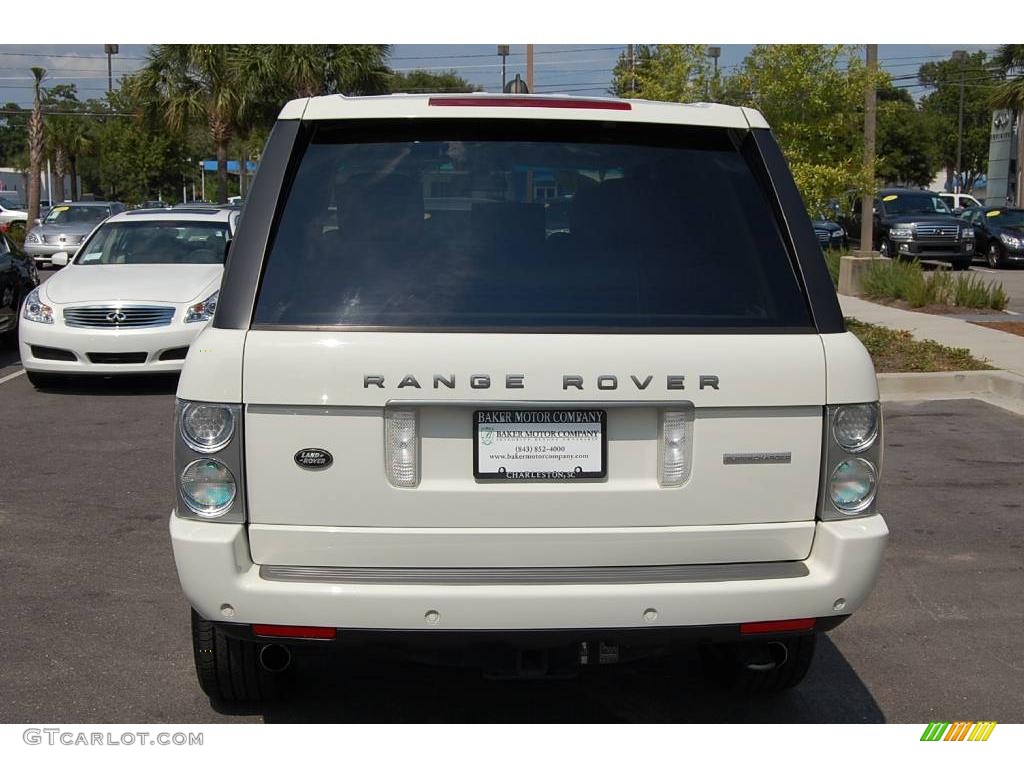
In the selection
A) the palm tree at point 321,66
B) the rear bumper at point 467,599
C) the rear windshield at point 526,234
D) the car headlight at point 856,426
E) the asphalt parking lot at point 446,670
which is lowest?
the asphalt parking lot at point 446,670

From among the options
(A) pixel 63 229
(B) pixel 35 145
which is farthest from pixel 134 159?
(A) pixel 63 229

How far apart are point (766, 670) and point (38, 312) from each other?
8830mm

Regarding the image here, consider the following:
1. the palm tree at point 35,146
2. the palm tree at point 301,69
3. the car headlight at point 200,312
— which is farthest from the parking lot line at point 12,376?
the palm tree at point 35,146

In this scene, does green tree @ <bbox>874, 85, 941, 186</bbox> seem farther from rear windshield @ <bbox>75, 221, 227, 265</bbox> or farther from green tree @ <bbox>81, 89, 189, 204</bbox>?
rear windshield @ <bbox>75, 221, 227, 265</bbox>

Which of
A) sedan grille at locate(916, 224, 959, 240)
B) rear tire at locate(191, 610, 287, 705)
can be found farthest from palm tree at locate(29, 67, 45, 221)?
rear tire at locate(191, 610, 287, 705)

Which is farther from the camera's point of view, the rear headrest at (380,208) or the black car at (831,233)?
the black car at (831,233)

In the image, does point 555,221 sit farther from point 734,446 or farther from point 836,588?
point 836,588

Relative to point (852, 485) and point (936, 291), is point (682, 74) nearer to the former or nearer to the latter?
point (936, 291)

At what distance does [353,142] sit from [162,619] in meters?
2.46

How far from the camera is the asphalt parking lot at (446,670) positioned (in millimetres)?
4289

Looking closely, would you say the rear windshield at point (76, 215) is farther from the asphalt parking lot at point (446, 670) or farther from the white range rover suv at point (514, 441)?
the white range rover suv at point (514, 441)

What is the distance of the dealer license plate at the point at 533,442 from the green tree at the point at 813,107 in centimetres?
1075

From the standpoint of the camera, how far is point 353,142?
3.73m
